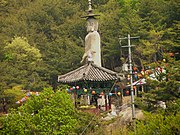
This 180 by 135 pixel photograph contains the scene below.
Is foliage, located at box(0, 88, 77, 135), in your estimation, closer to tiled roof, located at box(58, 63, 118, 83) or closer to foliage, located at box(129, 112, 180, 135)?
tiled roof, located at box(58, 63, 118, 83)

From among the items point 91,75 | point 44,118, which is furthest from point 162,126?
point 91,75

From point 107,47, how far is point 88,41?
11.3 meters

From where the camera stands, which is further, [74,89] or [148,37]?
[148,37]

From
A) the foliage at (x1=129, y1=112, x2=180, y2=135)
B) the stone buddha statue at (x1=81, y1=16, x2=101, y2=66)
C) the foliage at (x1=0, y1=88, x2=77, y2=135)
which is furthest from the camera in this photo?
the stone buddha statue at (x1=81, y1=16, x2=101, y2=66)

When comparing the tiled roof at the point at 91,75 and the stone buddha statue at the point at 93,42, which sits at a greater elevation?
the stone buddha statue at the point at 93,42

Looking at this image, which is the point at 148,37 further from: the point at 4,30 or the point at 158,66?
the point at 4,30

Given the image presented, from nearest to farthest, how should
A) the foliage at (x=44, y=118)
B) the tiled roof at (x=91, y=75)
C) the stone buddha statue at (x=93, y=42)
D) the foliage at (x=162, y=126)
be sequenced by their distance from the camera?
the foliage at (x=162, y=126) → the foliage at (x=44, y=118) → the tiled roof at (x=91, y=75) → the stone buddha statue at (x=93, y=42)

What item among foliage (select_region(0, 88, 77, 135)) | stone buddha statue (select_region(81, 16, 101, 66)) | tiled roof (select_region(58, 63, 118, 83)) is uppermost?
stone buddha statue (select_region(81, 16, 101, 66))

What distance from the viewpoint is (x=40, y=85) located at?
2848 cm

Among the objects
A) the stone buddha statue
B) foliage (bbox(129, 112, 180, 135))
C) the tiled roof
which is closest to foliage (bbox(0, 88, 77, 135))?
the tiled roof

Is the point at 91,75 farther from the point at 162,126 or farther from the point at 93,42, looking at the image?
the point at 162,126

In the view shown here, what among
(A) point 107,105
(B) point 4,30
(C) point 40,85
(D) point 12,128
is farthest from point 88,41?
(B) point 4,30

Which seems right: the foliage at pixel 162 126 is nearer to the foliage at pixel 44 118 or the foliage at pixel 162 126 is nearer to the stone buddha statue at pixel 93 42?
the foliage at pixel 44 118

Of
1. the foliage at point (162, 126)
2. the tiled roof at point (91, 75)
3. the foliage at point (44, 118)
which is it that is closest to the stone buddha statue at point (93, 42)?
the tiled roof at point (91, 75)
